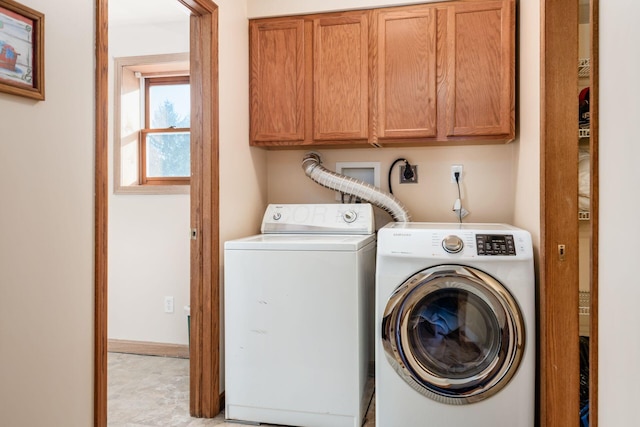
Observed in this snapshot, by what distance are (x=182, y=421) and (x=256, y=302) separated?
Answer: 703mm

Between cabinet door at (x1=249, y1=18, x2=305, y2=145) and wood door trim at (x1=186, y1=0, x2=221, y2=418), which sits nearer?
wood door trim at (x1=186, y1=0, x2=221, y2=418)

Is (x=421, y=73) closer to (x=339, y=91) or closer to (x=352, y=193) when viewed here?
(x=339, y=91)

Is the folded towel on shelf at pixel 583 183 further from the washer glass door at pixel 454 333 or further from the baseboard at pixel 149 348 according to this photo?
the baseboard at pixel 149 348

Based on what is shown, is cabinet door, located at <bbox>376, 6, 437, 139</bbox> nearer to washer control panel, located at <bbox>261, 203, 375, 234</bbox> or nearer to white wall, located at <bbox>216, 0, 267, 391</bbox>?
washer control panel, located at <bbox>261, 203, 375, 234</bbox>

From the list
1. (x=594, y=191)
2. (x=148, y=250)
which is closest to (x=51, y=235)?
(x=594, y=191)

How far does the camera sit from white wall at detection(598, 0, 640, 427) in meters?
0.96

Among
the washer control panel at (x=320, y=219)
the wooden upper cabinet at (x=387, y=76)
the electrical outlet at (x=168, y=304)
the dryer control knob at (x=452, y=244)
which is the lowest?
the electrical outlet at (x=168, y=304)

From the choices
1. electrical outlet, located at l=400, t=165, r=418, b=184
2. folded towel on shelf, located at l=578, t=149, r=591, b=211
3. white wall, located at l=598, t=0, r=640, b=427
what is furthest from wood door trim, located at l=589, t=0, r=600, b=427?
electrical outlet, located at l=400, t=165, r=418, b=184

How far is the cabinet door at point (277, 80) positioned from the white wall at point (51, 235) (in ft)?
4.29

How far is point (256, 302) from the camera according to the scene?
2.18 meters

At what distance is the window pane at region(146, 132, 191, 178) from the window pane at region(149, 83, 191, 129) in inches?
3.5

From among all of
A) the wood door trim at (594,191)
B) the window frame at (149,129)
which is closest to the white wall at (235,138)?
the window frame at (149,129)

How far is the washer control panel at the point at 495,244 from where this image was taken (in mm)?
1953

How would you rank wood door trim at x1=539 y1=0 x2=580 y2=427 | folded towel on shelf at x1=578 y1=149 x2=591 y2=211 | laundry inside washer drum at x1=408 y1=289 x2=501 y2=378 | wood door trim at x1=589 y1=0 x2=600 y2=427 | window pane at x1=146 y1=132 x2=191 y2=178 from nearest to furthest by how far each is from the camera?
wood door trim at x1=589 y1=0 x2=600 y2=427 → wood door trim at x1=539 y1=0 x2=580 y2=427 → laundry inside washer drum at x1=408 y1=289 x2=501 y2=378 → folded towel on shelf at x1=578 y1=149 x2=591 y2=211 → window pane at x1=146 y1=132 x2=191 y2=178
